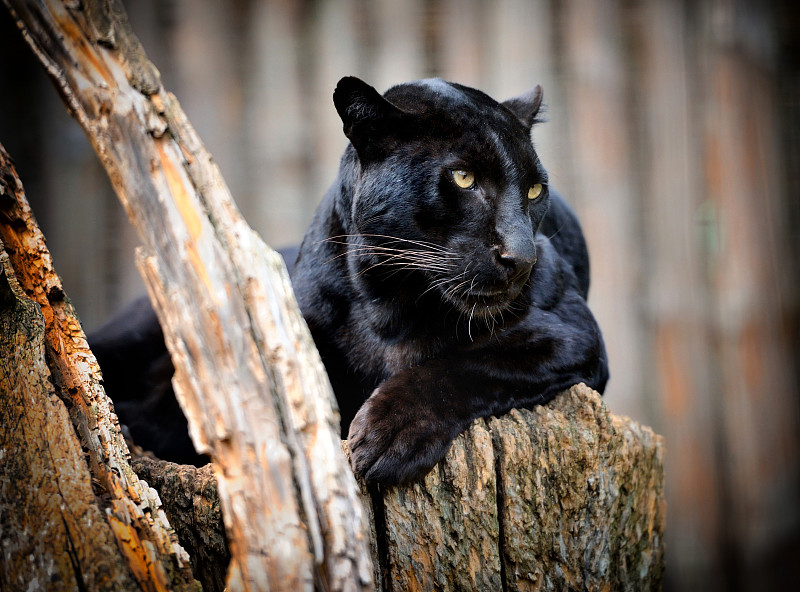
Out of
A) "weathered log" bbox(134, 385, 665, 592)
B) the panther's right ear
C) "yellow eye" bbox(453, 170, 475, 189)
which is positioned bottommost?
"weathered log" bbox(134, 385, 665, 592)

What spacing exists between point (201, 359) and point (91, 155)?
2.58 metres

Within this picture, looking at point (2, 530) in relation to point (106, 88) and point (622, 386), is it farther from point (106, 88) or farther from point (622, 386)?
point (622, 386)

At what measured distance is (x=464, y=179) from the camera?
167 centimetres

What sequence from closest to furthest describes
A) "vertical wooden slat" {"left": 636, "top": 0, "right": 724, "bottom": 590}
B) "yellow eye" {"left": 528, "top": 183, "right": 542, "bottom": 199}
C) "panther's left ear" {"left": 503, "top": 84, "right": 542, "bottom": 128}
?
1. "yellow eye" {"left": 528, "top": 183, "right": 542, "bottom": 199}
2. "panther's left ear" {"left": 503, "top": 84, "right": 542, "bottom": 128}
3. "vertical wooden slat" {"left": 636, "top": 0, "right": 724, "bottom": 590}

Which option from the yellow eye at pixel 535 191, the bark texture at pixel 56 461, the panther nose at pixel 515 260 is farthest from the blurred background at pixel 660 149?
the bark texture at pixel 56 461

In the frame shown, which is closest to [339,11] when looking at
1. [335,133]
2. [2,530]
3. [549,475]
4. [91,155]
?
[335,133]

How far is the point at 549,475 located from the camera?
1.56 metres

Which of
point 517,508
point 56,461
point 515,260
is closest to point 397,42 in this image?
point 515,260

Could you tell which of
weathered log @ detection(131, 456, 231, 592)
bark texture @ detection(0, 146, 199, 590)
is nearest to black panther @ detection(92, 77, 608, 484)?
weathered log @ detection(131, 456, 231, 592)

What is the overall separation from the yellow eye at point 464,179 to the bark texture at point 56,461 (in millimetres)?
928

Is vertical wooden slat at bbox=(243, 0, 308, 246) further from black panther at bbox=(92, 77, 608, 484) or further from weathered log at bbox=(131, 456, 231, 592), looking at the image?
weathered log at bbox=(131, 456, 231, 592)

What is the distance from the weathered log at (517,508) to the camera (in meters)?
1.47

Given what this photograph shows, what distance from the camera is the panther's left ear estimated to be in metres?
1.99

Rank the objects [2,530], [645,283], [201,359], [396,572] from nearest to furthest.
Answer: [201,359]
[2,530]
[396,572]
[645,283]
